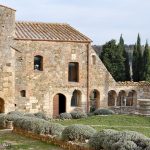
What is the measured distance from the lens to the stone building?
31.3 m

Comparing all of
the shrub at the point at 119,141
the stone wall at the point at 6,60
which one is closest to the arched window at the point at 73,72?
the stone wall at the point at 6,60

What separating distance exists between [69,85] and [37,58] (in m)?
3.14

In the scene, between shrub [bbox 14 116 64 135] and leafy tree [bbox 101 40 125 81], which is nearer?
shrub [bbox 14 116 64 135]

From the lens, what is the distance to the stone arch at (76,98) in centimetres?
3591

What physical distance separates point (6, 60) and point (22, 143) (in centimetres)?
1308

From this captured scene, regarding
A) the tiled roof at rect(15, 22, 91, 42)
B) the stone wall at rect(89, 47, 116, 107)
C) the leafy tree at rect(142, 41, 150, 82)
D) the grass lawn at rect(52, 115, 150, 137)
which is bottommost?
the grass lawn at rect(52, 115, 150, 137)

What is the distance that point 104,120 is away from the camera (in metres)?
28.2

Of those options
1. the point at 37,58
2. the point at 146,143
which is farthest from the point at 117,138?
the point at 37,58

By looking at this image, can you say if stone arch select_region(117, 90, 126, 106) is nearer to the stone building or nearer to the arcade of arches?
the arcade of arches

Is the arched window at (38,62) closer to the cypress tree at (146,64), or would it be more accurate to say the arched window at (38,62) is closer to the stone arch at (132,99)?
the stone arch at (132,99)

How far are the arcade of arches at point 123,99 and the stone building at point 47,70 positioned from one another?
1.00m

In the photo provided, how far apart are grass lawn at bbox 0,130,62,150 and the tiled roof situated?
42.8ft

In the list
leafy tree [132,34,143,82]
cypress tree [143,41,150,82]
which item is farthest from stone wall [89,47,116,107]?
leafy tree [132,34,143,82]

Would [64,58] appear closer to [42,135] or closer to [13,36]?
[13,36]
